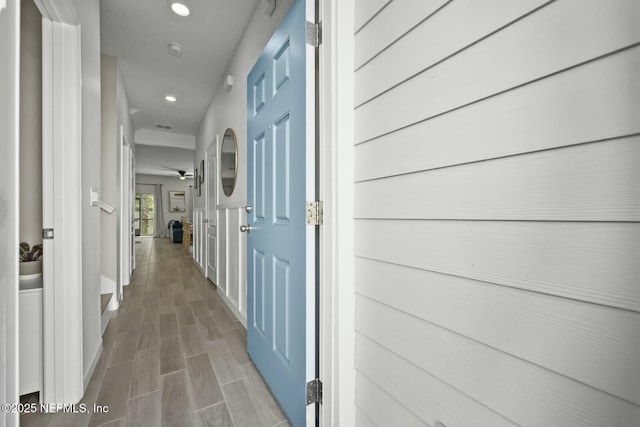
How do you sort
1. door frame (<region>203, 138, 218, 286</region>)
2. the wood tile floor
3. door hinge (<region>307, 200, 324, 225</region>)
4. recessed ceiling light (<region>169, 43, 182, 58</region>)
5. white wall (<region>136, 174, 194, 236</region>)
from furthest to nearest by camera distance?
white wall (<region>136, 174, 194, 236</region>)
door frame (<region>203, 138, 218, 286</region>)
recessed ceiling light (<region>169, 43, 182, 58</region>)
the wood tile floor
door hinge (<region>307, 200, 324, 225</region>)

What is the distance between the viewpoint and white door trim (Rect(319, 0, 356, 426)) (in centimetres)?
101

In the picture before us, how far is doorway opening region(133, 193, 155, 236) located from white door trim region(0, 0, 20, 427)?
12158 mm

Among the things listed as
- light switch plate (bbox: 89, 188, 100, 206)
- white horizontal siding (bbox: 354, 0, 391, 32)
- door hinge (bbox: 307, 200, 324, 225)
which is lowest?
door hinge (bbox: 307, 200, 324, 225)

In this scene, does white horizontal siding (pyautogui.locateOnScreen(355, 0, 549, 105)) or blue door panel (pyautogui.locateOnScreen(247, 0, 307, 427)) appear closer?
white horizontal siding (pyautogui.locateOnScreen(355, 0, 549, 105))

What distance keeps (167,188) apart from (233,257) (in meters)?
10.4

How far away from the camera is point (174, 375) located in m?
1.59

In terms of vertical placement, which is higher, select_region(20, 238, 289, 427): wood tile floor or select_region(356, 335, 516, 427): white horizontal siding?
select_region(356, 335, 516, 427): white horizontal siding

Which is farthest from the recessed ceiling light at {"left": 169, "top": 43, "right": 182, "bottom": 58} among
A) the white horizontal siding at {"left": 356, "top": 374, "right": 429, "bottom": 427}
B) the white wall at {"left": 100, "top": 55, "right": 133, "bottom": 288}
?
the white horizontal siding at {"left": 356, "top": 374, "right": 429, "bottom": 427}

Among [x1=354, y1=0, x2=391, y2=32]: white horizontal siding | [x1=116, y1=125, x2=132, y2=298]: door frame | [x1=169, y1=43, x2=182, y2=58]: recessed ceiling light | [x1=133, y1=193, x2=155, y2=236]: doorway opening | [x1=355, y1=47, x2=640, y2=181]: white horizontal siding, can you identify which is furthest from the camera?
[x1=133, y1=193, x2=155, y2=236]: doorway opening

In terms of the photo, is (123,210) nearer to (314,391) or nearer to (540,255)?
(314,391)

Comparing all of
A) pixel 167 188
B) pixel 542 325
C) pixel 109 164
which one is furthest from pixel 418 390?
pixel 167 188

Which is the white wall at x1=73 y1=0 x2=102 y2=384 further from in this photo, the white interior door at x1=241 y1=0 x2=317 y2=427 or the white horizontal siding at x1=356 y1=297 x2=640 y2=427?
the white horizontal siding at x1=356 y1=297 x2=640 y2=427

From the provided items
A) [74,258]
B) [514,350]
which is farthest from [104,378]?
[514,350]

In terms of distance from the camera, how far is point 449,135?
0.70 m
